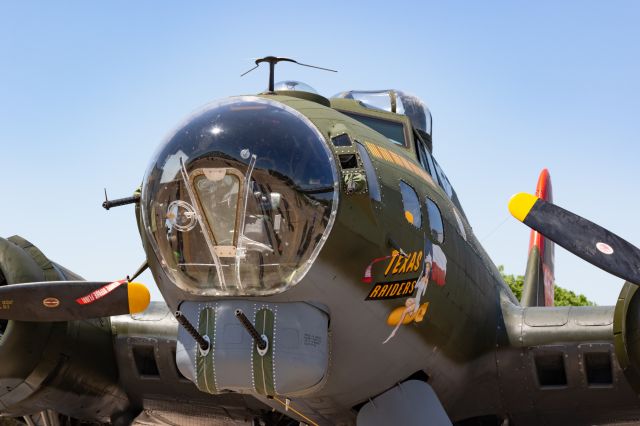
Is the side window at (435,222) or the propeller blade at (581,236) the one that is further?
the side window at (435,222)

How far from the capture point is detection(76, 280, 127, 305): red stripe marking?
896 centimetres

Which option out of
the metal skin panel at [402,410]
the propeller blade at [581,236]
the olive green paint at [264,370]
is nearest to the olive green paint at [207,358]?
the olive green paint at [264,370]

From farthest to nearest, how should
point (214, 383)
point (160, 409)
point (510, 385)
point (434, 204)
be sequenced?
1. point (160, 409)
2. point (510, 385)
3. point (434, 204)
4. point (214, 383)

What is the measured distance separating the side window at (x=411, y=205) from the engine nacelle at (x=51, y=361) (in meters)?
4.37

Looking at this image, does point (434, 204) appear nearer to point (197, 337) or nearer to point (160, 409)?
point (197, 337)

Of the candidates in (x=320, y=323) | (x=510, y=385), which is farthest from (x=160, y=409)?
(x=320, y=323)

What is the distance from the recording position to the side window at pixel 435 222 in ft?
26.1

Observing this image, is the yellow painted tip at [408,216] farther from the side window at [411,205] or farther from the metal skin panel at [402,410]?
the metal skin panel at [402,410]

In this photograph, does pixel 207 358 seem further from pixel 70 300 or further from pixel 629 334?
pixel 629 334

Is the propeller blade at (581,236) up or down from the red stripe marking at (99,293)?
up

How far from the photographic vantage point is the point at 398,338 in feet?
24.6

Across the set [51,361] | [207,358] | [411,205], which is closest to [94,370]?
[51,361]

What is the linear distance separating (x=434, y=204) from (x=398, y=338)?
1369 mm

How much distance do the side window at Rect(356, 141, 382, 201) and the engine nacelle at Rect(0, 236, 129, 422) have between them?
14.6ft
